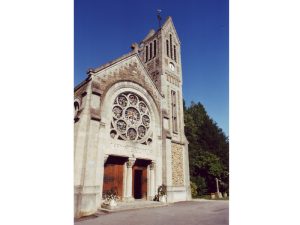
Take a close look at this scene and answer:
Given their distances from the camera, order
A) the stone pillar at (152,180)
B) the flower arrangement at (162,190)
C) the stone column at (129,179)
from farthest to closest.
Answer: the stone pillar at (152,180), the flower arrangement at (162,190), the stone column at (129,179)

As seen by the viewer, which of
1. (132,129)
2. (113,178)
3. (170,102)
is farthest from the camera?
(170,102)

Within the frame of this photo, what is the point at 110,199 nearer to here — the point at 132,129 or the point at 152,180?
the point at 152,180

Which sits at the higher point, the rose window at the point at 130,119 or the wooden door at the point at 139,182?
the rose window at the point at 130,119

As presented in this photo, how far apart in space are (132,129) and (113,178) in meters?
2.45

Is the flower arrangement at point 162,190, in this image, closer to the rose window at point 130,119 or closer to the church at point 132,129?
the church at point 132,129

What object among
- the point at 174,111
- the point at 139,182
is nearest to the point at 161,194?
the point at 139,182

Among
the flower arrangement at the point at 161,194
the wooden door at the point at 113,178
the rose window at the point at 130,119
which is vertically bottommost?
the flower arrangement at the point at 161,194

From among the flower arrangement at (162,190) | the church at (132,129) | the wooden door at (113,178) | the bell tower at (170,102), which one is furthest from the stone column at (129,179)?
the bell tower at (170,102)

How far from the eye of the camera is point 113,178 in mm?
9703

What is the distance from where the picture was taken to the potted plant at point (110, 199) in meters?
8.08
